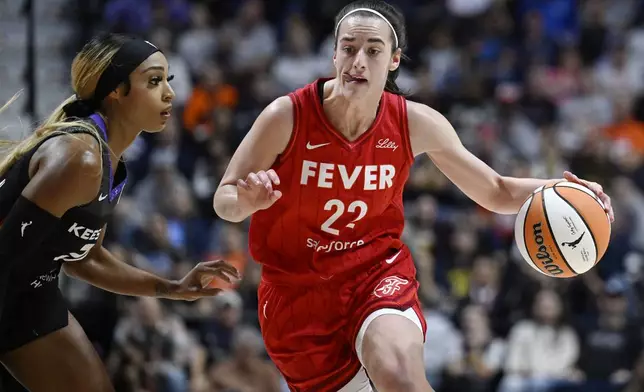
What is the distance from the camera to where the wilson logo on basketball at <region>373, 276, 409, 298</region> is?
14.7 feet

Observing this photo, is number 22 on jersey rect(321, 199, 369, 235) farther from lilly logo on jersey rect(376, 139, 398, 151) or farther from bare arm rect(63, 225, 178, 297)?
bare arm rect(63, 225, 178, 297)

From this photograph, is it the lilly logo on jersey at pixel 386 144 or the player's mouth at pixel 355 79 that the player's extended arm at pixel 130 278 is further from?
the player's mouth at pixel 355 79

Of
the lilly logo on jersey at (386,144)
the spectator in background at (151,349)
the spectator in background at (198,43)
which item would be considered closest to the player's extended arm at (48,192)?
the lilly logo on jersey at (386,144)

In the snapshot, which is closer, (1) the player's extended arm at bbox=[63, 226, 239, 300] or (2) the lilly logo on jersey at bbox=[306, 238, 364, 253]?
(2) the lilly logo on jersey at bbox=[306, 238, 364, 253]

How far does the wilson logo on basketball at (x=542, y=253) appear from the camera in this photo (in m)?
4.58

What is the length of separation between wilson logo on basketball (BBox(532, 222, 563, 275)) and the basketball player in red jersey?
0.31m

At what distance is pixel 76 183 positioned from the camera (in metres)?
3.91

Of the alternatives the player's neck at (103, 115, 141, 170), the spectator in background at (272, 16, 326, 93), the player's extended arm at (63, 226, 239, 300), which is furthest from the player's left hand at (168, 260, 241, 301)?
the spectator in background at (272, 16, 326, 93)

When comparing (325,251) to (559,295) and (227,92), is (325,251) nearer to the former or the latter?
(559,295)

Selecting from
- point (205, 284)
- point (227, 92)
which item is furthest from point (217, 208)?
point (227, 92)

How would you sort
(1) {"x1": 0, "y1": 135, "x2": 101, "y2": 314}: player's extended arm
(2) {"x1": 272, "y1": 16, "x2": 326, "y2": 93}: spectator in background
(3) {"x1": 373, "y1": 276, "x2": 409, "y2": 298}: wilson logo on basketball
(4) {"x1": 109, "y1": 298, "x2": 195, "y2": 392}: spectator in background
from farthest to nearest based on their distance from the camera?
(2) {"x1": 272, "y1": 16, "x2": 326, "y2": 93}: spectator in background
(4) {"x1": 109, "y1": 298, "x2": 195, "y2": 392}: spectator in background
(3) {"x1": 373, "y1": 276, "x2": 409, "y2": 298}: wilson logo on basketball
(1) {"x1": 0, "y1": 135, "x2": 101, "y2": 314}: player's extended arm

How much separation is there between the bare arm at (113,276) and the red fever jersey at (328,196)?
19.7 inches

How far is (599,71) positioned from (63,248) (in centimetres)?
749

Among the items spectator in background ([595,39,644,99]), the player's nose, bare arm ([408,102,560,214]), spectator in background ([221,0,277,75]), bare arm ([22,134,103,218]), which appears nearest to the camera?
bare arm ([22,134,103,218])
